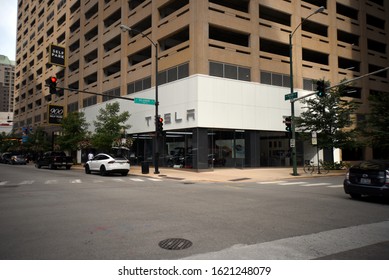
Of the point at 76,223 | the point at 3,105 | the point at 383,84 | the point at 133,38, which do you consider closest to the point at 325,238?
the point at 76,223

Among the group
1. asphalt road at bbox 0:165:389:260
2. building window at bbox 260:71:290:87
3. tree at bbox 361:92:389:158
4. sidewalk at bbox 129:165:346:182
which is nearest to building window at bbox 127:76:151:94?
sidewalk at bbox 129:165:346:182

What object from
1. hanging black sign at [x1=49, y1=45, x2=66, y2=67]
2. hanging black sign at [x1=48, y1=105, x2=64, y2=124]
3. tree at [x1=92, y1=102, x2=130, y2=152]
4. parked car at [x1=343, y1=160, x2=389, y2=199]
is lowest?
parked car at [x1=343, y1=160, x2=389, y2=199]

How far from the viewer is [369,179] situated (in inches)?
369

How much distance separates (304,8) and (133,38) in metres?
19.5

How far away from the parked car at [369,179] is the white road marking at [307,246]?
3.43m

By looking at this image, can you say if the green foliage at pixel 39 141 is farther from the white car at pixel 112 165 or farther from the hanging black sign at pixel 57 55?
the white car at pixel 112 165

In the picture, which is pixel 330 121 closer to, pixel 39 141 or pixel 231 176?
pixel 231 176

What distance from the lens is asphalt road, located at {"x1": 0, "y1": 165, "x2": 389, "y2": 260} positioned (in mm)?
4566

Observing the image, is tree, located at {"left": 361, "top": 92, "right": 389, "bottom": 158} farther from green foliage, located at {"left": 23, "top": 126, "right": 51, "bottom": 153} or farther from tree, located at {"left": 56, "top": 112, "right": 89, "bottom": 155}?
green foliage, located at {"left": 23, "top": 126, "right": 51, "bottom": 153}

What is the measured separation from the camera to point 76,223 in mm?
6488

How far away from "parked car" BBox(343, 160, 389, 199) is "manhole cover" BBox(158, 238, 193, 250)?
6983mm

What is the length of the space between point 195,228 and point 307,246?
7.21 feet

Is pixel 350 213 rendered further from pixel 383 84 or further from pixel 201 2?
pixel 383 84

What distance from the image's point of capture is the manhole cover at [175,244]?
190 inches
